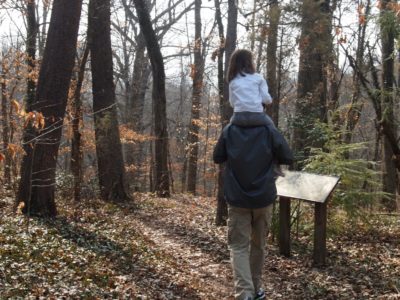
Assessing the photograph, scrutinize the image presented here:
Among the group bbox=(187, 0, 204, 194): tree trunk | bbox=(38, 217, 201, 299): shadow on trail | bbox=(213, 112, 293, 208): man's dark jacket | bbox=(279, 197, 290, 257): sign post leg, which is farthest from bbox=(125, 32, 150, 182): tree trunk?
bbox=(213, 112, 293, 208): man's dark jacket

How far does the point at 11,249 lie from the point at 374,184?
553 cm

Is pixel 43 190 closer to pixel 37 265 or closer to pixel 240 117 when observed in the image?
pixel 37 265

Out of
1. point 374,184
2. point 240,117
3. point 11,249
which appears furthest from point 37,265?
point 374,184

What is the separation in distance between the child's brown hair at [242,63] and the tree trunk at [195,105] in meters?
16.8

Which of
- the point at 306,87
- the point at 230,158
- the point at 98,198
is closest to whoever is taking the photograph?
the point at 230,158

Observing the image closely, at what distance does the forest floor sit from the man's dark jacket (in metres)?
1.55

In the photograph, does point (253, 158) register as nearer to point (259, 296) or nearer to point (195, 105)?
point (259, 296)

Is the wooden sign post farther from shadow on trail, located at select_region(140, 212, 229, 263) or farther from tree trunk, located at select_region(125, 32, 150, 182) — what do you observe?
tree trunk, located at select_region(125, 32, 150, 182)

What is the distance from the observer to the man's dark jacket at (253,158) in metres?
4.54

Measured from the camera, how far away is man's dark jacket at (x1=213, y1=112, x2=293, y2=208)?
179 inches

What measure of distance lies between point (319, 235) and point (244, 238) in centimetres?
196

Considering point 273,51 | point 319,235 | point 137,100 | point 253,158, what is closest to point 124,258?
point 319,235

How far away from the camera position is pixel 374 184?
25.3 ft

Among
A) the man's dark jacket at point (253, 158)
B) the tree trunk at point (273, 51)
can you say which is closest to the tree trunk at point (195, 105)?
the tree trunk at point (273, 51)
